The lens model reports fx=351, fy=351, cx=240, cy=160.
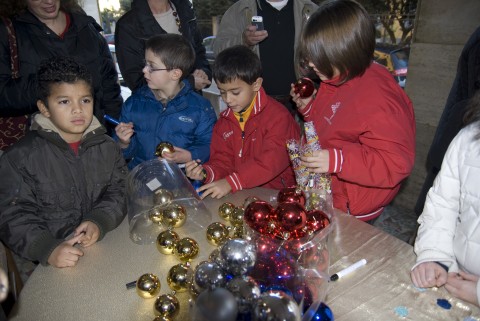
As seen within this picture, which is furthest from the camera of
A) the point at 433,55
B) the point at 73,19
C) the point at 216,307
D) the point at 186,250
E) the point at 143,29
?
the point at 433,55

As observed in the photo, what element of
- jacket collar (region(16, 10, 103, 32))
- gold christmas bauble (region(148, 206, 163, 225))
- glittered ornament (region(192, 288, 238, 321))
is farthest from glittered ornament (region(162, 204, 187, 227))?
jacket collar (region(16, 10, 103, 32))

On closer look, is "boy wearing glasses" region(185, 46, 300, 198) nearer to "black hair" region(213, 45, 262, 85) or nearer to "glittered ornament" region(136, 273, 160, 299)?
"black hair" region(213, 45, 262, 85)

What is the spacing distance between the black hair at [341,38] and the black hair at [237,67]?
1.71 ft

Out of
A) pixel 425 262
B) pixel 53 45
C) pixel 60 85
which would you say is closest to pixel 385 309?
pixel 425 262

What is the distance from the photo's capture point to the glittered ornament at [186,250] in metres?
1.29

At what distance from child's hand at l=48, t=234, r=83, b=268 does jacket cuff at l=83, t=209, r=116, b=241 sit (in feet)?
0.46

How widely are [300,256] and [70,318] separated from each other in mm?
740

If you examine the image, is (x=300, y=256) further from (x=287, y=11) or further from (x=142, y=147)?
(x=287, y=11)

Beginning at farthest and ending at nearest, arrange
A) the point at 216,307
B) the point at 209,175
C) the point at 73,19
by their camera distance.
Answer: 1. the point at 73,19
2. the point at 209,175
3. the point at 216,307

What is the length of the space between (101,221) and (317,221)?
0.93m

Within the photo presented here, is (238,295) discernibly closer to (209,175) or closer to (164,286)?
(164,286)

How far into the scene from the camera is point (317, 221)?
1188 millimetres

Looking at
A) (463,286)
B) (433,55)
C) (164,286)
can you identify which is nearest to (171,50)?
(164,286)

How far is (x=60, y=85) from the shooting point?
1.71 meters
